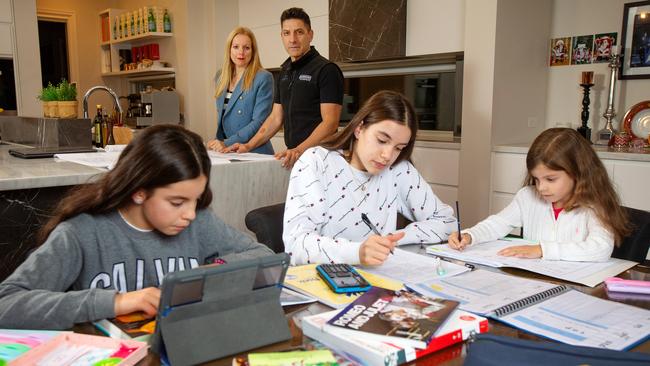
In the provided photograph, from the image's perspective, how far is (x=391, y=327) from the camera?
84 cm

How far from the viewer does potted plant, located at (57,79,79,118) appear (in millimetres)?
3111

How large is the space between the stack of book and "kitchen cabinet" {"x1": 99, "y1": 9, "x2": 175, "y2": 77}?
5116 mm

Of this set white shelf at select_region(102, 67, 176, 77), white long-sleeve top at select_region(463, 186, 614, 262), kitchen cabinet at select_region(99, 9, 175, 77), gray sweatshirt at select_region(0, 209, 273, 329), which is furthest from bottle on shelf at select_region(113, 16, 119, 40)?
white long-sleeve top at select_region(463, 186, 614, 262)

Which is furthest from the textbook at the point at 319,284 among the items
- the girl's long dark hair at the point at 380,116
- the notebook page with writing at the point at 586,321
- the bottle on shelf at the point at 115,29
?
the bottle on shelf at the point at 115,29

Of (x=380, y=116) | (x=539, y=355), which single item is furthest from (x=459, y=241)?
(x=539, y=355)

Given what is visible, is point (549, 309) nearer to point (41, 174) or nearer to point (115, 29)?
point (41, 174)

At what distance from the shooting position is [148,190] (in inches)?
45.7

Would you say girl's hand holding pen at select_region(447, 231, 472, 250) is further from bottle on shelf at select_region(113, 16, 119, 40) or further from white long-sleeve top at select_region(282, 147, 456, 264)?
bottle on shelf at select_region(113, 16, 119, 40)

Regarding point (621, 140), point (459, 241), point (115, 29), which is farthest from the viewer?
point (115, 29)

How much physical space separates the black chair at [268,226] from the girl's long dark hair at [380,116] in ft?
0.99

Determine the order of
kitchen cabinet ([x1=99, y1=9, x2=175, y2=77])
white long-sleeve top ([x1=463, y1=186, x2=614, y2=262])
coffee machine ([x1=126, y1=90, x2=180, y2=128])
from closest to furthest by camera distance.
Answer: white long-sleeve top ([x1=463, y1=186, x2=614, y2=262]) → coffee machine ([x1=126, y1=90, x2=180, y2=128]) → kitchen cabinet ([x1=99, y1=9, x2=175, y2=77])

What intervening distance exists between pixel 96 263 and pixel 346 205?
782 mm

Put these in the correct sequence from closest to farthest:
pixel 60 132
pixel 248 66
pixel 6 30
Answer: pixel 60 132
pixel 248 66
pixel 6 30

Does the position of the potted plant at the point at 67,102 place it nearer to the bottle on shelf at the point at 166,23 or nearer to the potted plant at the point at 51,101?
the potted plant at the point at 51,101
